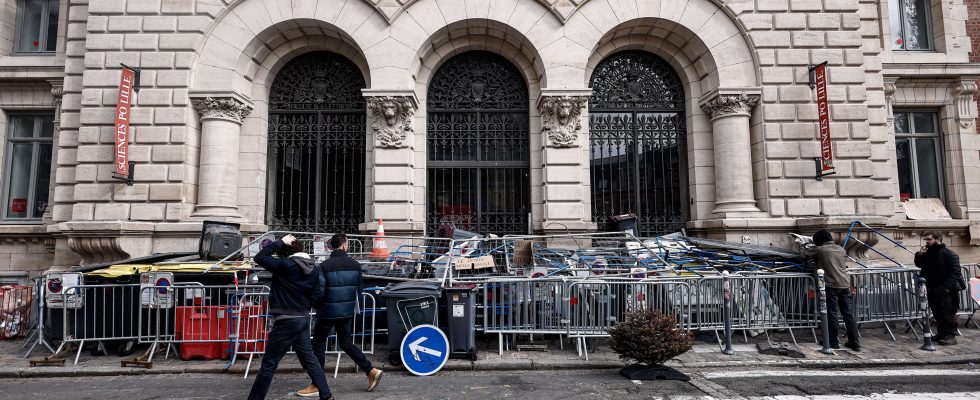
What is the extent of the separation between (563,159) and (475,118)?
2.60 m

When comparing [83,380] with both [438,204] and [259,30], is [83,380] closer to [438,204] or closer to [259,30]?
[438,204]

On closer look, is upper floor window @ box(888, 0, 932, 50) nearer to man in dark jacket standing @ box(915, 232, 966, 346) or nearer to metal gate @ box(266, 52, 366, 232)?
man in dark jacket standing @ box(915, 232, 966, 346)

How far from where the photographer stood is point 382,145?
11.7 m

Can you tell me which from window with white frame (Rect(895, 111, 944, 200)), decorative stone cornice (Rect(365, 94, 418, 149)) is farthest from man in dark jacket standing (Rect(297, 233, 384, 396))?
window with white frame (Rect(895, 111, 944, 200))

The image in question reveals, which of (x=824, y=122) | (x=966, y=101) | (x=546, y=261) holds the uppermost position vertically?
(x=966, y=101)

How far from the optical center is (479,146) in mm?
12648

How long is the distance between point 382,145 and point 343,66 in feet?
9.47

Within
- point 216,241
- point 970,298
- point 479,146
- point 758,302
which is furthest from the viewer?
point 479,146

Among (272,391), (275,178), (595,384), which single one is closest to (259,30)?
(275,178)

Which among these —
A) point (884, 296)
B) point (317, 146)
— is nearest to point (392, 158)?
point (317, 146)

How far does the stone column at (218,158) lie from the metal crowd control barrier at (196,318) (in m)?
3.98

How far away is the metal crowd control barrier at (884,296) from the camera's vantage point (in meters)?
8.62

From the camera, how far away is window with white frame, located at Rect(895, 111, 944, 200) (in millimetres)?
13523

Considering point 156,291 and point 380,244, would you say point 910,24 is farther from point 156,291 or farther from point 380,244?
point 156,291
